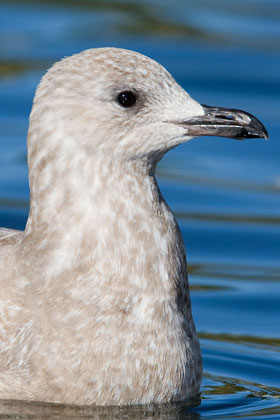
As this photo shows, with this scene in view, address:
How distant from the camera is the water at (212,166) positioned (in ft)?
24.6

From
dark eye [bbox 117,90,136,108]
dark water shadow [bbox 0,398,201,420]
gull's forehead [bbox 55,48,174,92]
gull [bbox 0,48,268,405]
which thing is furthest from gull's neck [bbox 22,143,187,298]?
dark water shadow [bbox 0,398,201,420]

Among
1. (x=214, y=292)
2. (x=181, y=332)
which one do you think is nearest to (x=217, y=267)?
(x=214, y=292)

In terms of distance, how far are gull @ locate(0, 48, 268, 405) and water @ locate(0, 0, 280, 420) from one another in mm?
208

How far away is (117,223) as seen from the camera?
6.50 meters

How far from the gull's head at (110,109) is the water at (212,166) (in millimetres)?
1321

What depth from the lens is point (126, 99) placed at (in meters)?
6.48

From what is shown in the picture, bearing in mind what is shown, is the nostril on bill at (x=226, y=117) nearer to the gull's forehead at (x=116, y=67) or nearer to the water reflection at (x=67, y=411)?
the gull's forehead at (x=116, y=67)

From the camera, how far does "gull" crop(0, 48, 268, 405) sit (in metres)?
6.40

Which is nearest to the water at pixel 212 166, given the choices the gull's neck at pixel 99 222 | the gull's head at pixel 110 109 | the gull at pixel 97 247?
the gull at pixel 97 247

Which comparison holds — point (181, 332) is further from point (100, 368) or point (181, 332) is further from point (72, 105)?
point (72, 105)

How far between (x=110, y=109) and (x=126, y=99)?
0.11 meters

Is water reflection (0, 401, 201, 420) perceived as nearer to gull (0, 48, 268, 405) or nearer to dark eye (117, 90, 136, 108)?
gull (0, 48, 268, 405)

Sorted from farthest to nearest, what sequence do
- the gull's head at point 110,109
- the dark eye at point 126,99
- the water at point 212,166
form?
the water at point 212,166 → the dark eye at point 126,99 → the gull's head at point 110,109

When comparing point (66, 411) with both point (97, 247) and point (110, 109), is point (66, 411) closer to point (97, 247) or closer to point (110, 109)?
point (97, 247)
